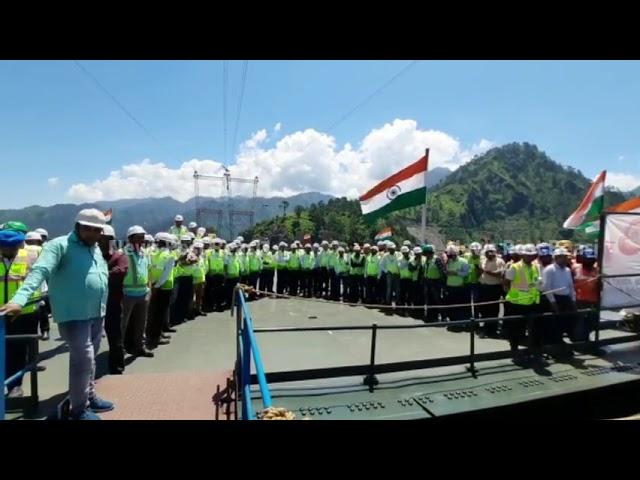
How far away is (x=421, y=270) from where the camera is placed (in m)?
10.5

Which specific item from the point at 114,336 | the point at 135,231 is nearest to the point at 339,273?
the point at 135,231

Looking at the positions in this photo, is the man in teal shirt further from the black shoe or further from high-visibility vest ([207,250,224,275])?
high-visibility vest ([207,250,224,275])

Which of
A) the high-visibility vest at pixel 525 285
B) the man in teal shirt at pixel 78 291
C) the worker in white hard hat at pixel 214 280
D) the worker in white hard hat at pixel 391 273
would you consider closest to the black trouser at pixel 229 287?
the worker in white hard hat at pixel 214 280

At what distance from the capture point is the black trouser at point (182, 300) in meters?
8.80

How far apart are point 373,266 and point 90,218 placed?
9.24 meters

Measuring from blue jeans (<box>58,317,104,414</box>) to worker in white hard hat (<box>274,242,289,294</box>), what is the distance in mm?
10117

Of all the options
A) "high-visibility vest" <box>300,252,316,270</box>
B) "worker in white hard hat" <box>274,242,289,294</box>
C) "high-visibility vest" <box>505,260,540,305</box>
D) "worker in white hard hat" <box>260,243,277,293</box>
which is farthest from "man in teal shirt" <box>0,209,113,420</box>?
"high-visibility vest" <box>300,252,316,270</box>

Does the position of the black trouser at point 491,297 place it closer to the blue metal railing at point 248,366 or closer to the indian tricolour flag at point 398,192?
the indian tricolour flag at point 398,192

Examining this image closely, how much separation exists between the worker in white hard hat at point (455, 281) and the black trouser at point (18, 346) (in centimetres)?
743

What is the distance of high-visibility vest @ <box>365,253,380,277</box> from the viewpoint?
1204 cm

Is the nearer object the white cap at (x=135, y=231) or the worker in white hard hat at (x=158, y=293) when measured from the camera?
the white cap at (x=135, y=231)
